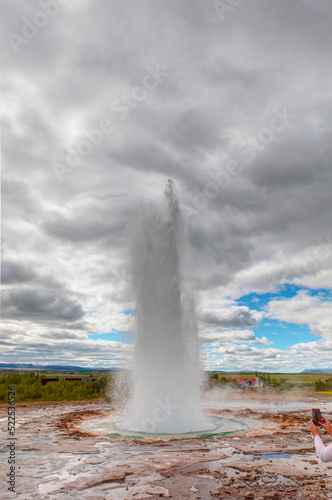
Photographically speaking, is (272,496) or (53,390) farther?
(53,390)

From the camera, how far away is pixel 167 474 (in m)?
11.5

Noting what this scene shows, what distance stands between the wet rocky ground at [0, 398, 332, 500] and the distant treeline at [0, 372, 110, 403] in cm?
2527

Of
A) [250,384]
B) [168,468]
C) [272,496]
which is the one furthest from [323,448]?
[250,384]

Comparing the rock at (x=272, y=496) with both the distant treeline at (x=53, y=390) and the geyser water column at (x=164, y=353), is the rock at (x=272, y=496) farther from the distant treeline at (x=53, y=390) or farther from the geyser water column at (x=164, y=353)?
the distant treeline at (x=53, y=390)

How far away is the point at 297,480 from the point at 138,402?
37.9 feet

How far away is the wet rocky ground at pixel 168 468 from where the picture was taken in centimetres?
992

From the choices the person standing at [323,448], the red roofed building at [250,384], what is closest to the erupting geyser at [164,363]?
the person standing at [323,448]

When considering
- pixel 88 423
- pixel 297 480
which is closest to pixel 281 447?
pixel 297 480

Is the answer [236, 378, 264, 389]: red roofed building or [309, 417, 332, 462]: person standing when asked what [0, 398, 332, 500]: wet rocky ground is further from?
[236, 378, 264, 389]: red roofed building

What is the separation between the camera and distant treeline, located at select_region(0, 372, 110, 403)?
41719mm

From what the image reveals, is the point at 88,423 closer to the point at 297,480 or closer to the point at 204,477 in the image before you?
the point at 204,477

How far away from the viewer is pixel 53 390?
4466 centimetres

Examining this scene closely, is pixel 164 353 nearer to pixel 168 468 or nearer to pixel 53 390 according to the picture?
pixel 168 468

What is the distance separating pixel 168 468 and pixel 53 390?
121ft
